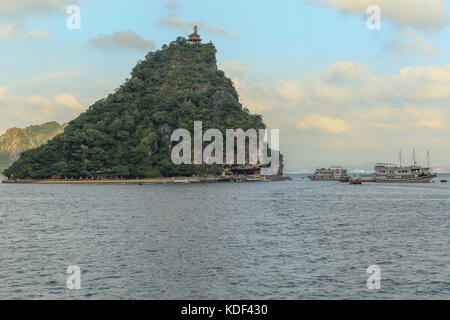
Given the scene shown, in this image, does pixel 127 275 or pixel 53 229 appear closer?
pixel 127 275

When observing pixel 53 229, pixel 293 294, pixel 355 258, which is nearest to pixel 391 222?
pixel 355 258

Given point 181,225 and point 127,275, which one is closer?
point 127,275

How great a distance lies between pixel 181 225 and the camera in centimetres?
6338

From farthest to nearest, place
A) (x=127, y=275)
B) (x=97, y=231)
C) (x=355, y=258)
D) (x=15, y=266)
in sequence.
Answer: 1. (x=97, y=231)
2. (x=355, y=258)
3. (x=15, y=266)
4. (x=127, y=275)

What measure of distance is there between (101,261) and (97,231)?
1969 centimetres

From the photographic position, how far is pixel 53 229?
6009 cm
